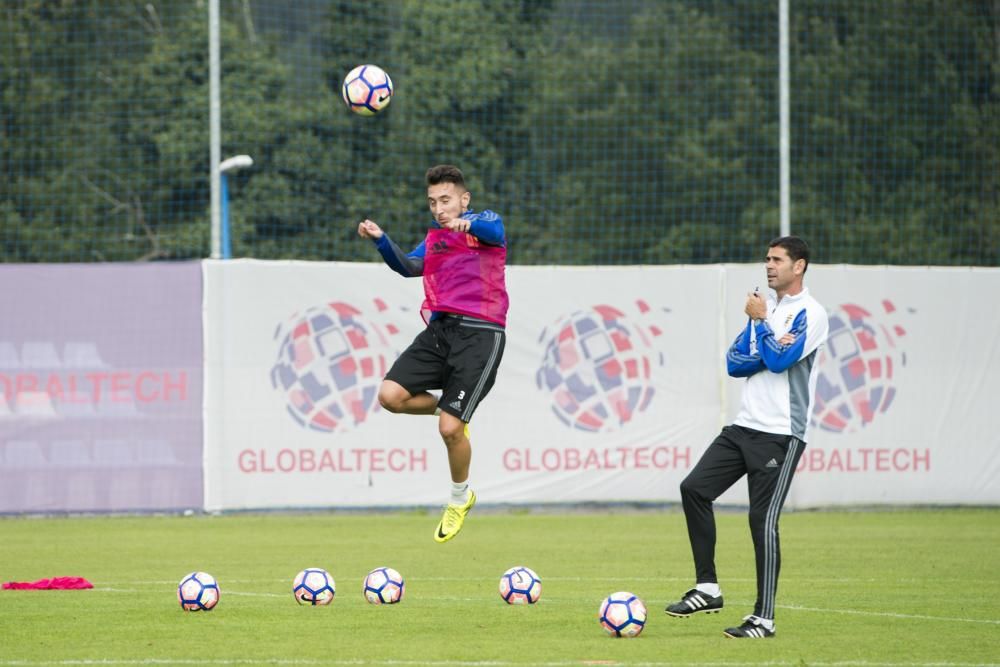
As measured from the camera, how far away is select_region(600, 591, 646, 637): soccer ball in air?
9.87 meters

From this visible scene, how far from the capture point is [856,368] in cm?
2064

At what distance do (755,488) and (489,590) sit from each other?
3.37 meters

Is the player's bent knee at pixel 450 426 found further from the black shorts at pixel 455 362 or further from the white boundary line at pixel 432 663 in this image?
the white boundary line at pixel 432 663

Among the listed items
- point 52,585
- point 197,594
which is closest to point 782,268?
point 197,594

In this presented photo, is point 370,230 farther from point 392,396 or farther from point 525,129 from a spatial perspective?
point 525,129

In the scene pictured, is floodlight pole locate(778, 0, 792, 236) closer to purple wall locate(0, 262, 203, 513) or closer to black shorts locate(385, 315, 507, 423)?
purple wall locate(0, 262, 203, 513)

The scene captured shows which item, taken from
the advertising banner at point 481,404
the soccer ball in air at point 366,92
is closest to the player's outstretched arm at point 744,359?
the soccer ball in air at point 366,92

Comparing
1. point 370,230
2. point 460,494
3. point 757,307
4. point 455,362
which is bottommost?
point 460,494

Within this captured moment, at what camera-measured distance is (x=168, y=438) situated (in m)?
19.8

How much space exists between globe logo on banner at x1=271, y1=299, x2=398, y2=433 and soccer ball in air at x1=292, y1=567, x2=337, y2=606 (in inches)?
333

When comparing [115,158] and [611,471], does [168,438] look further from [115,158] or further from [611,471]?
[115,158]

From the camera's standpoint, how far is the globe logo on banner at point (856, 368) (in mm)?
20453

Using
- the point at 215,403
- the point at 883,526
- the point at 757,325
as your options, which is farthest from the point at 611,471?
the point at 757,325

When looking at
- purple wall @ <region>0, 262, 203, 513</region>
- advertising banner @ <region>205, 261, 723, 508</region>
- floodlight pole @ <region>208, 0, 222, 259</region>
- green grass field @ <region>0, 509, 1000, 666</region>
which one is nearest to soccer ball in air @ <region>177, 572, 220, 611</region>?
green grass field @ <region>0, 509, 1000, 666</region>
